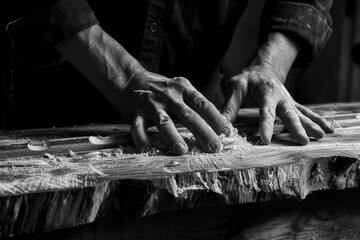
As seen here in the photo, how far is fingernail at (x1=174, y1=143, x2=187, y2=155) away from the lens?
974mm

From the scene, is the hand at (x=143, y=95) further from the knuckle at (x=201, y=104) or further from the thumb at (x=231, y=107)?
the thumb at (x=231, y=107)

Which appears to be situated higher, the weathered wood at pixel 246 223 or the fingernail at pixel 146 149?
the fingernail at pixel 146 149

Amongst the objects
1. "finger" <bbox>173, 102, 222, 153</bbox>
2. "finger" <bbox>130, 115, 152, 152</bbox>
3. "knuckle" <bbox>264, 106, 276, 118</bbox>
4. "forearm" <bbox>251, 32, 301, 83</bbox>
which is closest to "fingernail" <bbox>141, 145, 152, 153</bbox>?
"finger" <bbox>130, 115, 152, 152</bbox>

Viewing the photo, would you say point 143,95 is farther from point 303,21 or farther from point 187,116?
point 303,21

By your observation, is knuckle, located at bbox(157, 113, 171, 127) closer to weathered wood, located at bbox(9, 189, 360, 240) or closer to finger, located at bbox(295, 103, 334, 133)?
weathered wood, located at bbox(9, 189, 360, 240)

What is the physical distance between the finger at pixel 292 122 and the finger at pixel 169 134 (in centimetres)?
30

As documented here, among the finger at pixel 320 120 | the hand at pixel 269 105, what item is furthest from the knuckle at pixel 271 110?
the finger at pixel 320 120

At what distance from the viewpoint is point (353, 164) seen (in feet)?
3.04

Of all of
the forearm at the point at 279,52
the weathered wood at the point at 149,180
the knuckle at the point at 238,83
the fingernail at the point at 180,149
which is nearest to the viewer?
the weathered wood at the point at 149,180

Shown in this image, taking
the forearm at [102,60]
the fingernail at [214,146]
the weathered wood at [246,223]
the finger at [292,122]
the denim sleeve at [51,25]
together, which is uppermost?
the denim sleeve at [51,25]

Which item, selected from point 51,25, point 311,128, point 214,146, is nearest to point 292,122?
point 311,128

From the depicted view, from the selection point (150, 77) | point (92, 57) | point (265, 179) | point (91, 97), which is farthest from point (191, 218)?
point (91, 97)

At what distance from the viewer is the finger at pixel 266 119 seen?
43.1 inches

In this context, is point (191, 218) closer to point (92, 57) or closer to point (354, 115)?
point (92, 57)
